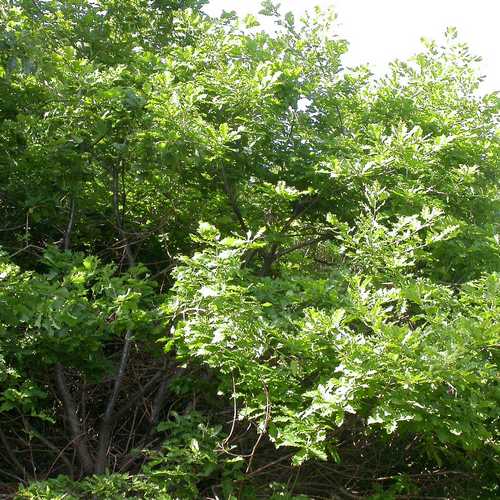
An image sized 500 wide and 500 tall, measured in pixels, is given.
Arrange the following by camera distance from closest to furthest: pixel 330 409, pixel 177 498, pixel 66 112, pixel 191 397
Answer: pixel 330 409, pixel 177 498, pixel 66 112, pixel 191 397

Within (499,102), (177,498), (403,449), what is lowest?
(177,498)

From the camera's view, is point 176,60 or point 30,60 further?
point 176,60

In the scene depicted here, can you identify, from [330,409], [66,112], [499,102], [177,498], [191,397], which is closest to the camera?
[330,409]

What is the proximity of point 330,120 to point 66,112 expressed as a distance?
2.06 m

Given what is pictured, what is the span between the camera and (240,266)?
381cm

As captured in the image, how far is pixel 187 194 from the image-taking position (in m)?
5.00

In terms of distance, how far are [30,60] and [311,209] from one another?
7.66 ft

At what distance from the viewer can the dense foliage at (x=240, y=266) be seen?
3.28 meters

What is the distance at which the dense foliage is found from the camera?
3.28 m

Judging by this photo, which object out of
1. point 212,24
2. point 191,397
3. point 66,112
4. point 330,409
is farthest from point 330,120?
point 330,409

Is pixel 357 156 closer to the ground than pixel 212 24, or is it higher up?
closer to the ground

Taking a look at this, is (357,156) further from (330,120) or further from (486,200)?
(486,200)

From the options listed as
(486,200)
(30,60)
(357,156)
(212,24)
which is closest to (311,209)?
(357,156)

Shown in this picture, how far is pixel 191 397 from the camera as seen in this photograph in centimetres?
498
